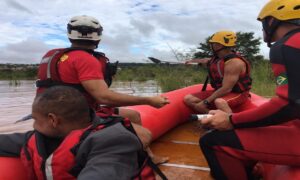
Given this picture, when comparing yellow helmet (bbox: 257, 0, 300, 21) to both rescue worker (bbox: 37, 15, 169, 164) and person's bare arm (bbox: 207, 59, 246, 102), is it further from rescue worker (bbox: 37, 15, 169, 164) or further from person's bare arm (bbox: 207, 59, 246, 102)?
person's bare arm (bbox: 207, 59, 246, 102)

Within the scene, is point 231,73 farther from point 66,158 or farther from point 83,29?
point 66,158

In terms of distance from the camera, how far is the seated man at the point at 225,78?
4125 millimetres

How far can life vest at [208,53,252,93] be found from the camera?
4.23 metres

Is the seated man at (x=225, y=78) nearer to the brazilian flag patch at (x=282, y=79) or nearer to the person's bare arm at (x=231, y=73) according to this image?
the person's bare arm at (x=231, y=73)

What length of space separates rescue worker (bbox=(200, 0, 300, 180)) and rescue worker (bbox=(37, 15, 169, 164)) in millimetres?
590

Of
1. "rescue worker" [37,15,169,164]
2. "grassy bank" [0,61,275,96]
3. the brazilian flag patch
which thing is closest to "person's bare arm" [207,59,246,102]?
"rescue worker" [37,15,169,164]

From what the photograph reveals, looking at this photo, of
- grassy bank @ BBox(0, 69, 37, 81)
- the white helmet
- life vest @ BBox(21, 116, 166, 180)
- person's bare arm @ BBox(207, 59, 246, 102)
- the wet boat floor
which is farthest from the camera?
grassy bank @ BBox(0, 69, 37, 81)

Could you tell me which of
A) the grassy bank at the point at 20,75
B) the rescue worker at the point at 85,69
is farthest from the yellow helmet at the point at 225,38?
the grassy bank at the point at 20,75

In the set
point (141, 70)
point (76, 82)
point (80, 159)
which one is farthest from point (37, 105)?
point (141, 70)

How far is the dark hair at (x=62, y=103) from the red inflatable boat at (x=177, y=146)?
0.53 meters

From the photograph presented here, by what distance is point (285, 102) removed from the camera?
1923mm

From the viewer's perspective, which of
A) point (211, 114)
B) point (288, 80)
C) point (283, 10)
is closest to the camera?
point (288, 80)

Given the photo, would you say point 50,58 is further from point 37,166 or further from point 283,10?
point 283,10

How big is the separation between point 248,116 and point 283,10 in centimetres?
62
